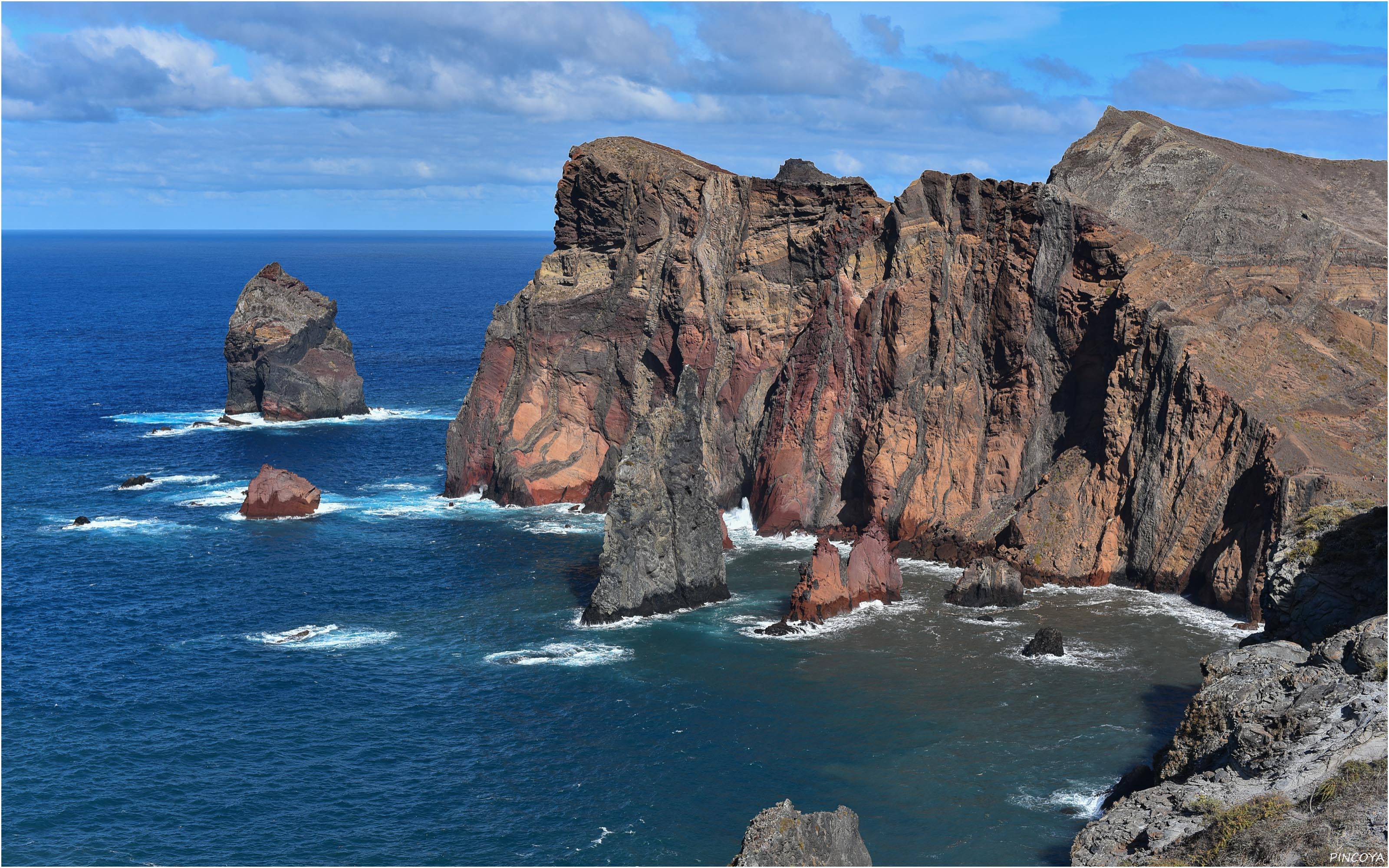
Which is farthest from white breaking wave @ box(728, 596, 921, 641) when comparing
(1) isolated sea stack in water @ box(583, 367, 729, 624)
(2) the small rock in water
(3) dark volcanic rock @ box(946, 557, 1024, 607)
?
(1) isolated sea stack in water @ box(583, 367, 729, 624)

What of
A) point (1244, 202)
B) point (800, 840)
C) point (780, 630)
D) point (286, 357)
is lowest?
point (780, 630)

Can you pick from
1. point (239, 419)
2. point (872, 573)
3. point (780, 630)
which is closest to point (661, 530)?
point (780, 630)

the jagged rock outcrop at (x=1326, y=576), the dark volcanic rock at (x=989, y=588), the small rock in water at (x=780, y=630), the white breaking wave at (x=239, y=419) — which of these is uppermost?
the jagged rock outcrop at (x=1326, y=576)

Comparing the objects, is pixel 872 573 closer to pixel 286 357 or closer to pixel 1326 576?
pixel 1326 576

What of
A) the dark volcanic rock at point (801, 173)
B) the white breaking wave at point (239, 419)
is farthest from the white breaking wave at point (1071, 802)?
the white breaking wave at point (239, 419)

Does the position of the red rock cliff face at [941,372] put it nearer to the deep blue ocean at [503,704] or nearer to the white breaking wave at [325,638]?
the deep blue ocean at [503,704]

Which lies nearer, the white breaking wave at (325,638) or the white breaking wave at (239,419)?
the white breaking wave at (325,638)
